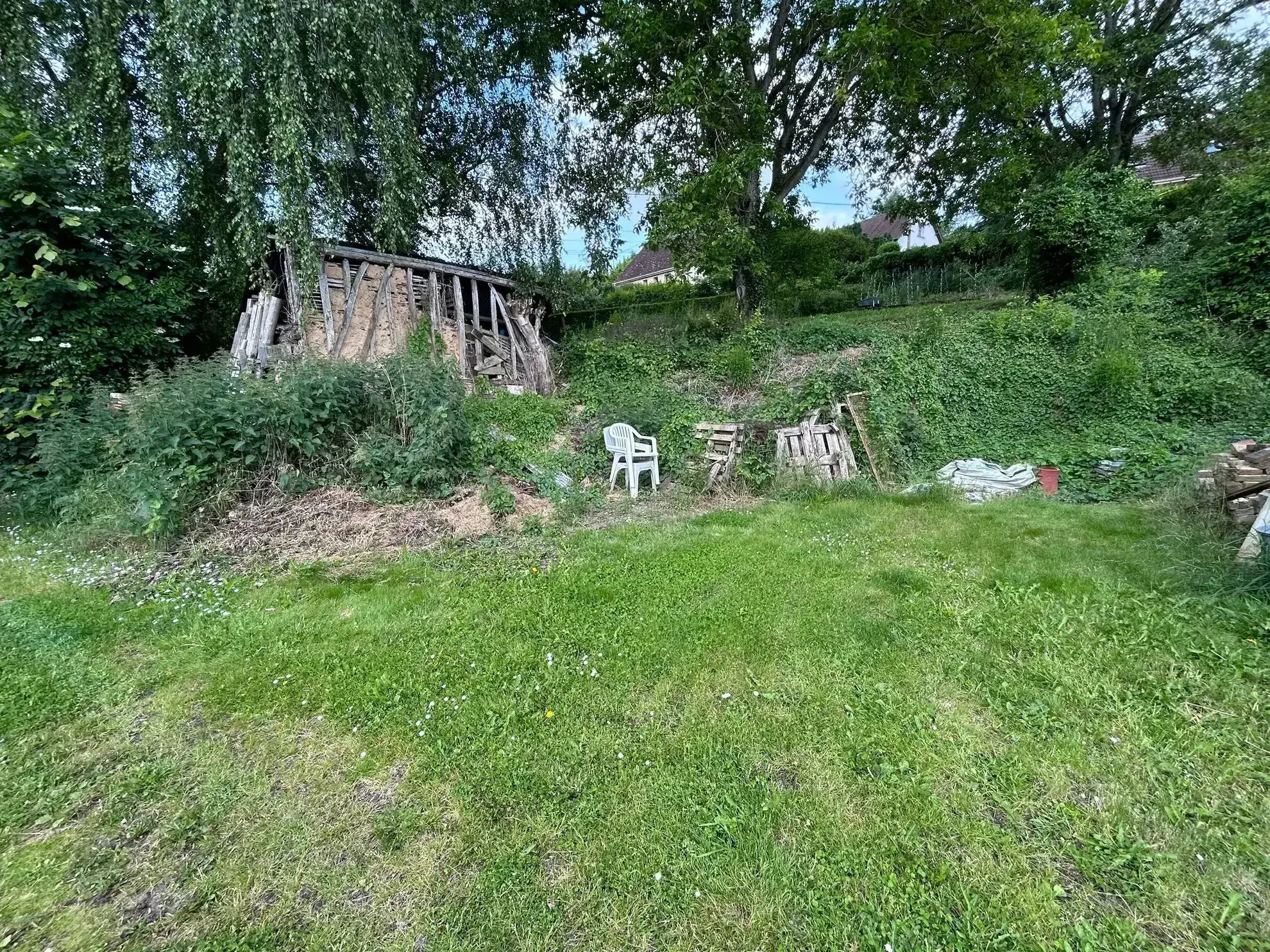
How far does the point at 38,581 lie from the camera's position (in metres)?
3.68

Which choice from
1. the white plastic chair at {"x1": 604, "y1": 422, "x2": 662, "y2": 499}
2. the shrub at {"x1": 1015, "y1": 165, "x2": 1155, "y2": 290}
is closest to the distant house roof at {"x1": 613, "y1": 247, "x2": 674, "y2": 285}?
the shrub at {"x1": 1015, "y1": 165, "x2": 1155, "y2": 290}

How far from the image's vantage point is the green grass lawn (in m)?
1.51

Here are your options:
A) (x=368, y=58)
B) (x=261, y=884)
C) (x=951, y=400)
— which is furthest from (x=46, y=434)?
(x=951, y=400)

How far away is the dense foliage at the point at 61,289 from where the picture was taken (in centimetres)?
488

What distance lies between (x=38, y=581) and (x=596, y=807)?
4843 millimetres

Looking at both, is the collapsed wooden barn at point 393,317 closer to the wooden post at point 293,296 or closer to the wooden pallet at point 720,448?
the wooden post at point 293,296

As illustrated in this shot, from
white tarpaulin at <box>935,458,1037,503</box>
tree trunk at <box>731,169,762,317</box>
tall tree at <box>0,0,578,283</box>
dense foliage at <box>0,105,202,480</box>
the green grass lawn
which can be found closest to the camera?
the green grass lawn

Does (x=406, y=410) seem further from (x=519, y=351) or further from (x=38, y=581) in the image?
(x=519, y=351)

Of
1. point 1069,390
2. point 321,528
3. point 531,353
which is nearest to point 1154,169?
point 1069,390

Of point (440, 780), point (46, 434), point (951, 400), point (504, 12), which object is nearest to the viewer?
point (440, 780)

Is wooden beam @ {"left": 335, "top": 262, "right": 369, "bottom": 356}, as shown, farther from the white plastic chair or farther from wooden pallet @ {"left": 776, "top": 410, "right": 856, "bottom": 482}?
wooden pallet @ {"left": 776, "top": 410, "right": 856, "bottom": 482}

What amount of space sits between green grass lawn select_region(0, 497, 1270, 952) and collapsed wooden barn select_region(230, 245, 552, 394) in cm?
497

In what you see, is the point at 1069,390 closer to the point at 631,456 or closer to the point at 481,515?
the point at 631,456

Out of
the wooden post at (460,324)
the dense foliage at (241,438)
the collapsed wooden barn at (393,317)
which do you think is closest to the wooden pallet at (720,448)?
the dense foliage at (241,438)
